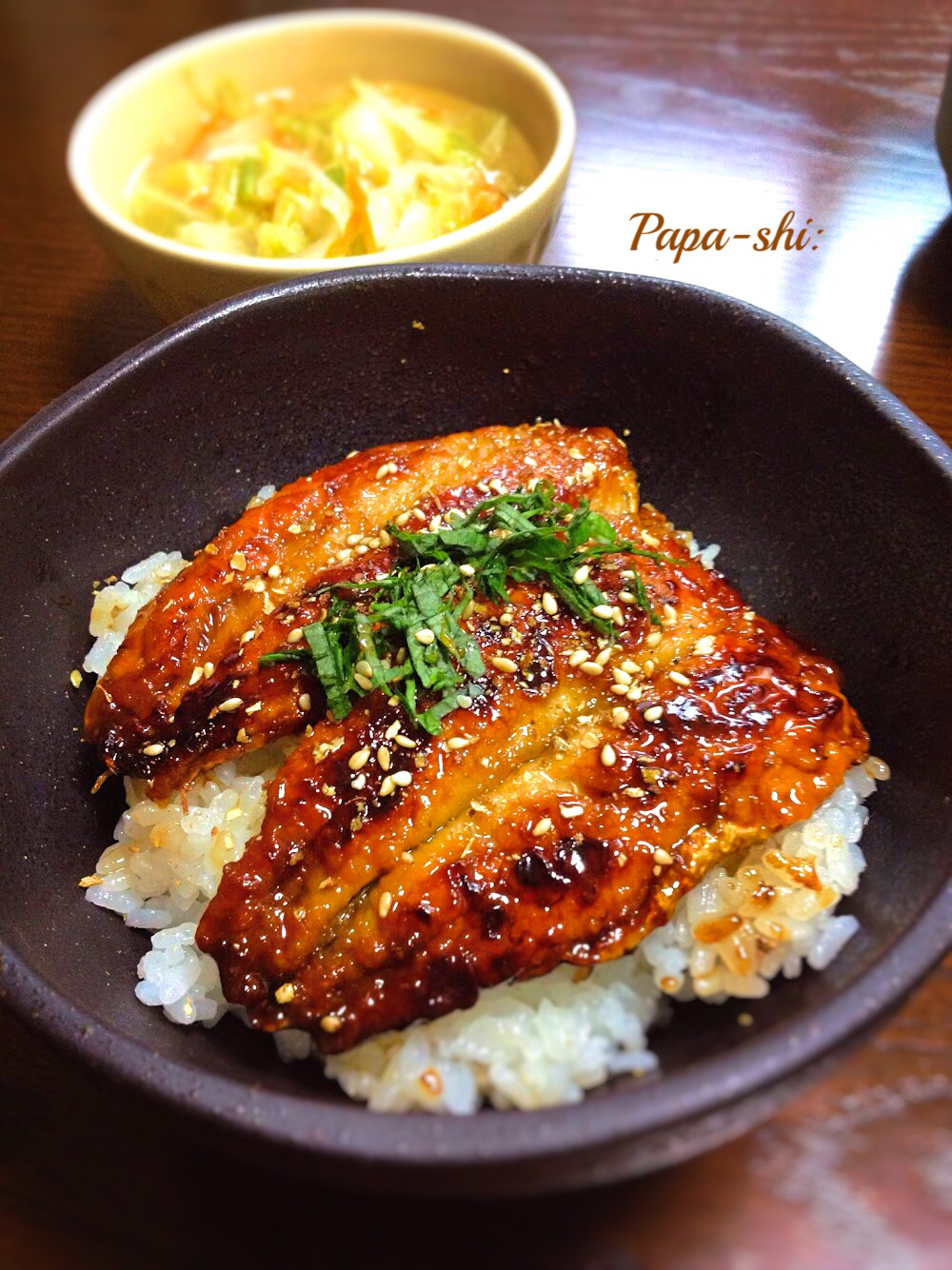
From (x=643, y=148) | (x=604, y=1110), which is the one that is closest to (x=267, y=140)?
(x=643, y=148)

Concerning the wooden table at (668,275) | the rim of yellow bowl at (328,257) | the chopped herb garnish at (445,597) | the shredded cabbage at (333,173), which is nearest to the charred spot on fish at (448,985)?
the wooden table at (668,275)

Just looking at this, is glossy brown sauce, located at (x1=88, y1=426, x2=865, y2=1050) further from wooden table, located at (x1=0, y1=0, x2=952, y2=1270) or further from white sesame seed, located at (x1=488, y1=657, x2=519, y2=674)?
wooden table, located at (x1=0, y1=0, x2=952, y2=1270)

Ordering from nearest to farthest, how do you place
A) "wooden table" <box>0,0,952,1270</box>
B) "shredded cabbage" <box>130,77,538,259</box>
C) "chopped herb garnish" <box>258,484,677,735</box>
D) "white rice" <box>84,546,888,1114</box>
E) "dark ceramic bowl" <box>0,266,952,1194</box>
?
"dark ceramic bowl" <box>0,266,952,1194</box> → "wooden table" <box>0,0,952,1270</box> → "white rice" <box>84,546,888,1114</box> → "chopped herb garnish" <box>258,484,677,735</box> → "shredded cabbage" <box>130,77,538,259</box>

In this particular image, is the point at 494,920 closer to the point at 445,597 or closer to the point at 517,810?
the point at 517,810

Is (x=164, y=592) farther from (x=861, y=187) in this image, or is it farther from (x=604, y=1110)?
(x=861, y=187)

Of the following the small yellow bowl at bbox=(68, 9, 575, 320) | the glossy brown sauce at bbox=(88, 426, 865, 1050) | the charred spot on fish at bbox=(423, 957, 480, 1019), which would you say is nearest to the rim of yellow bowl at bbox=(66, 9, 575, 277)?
the small yellow bowl at bbox=(68, 9, 575, 320)

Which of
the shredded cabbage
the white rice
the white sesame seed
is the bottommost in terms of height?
the white rice
